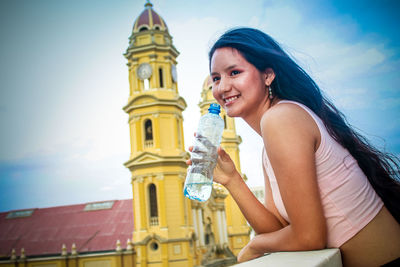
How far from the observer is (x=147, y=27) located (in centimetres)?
2145

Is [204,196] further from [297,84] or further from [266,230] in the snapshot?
[297,84]

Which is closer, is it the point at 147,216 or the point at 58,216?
the point at 147,216

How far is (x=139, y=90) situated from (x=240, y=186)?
19.2 m

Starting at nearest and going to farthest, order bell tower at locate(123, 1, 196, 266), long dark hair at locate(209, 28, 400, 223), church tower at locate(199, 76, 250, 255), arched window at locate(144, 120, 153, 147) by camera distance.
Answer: long dark hair at locate(209, 28, 400, 223)
bell tower at locate(123, 1, 196, 266)
arched window at locate(144, 120, 153, 147)
church tower at locate(199, 76, 250, 255)

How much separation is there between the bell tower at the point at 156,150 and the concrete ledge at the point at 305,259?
17691 mm

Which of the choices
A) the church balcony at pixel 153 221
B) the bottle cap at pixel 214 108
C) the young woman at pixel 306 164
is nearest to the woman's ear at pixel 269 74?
the young woman at pixel 306 164

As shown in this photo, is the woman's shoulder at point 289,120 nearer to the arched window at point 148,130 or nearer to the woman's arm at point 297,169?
the woman's arm at point 297,169

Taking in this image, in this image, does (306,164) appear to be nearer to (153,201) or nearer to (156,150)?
(156,150)

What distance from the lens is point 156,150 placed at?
19516 mm

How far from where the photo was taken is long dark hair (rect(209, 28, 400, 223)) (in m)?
1.59

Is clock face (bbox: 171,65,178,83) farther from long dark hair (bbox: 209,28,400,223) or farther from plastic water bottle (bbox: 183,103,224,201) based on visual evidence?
long dark hair (bbox: 209,28,400,223)

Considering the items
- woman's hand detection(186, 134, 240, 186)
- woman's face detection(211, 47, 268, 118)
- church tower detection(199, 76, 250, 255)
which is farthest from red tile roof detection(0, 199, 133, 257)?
woman's face detection(211, 47, 268, 118)

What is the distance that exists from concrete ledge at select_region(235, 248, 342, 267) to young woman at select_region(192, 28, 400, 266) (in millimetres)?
58

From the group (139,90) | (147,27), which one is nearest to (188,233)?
(139,90)
